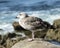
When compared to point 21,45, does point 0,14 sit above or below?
below

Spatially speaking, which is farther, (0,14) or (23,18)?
(0,14)

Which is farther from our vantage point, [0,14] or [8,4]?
[8,4]

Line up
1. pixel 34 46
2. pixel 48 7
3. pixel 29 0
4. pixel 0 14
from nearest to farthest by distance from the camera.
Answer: pixel 34 46 < pixel 0 14 < pixel 48 7 < pixel 29 0

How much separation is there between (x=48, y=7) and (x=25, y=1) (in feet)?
9.50

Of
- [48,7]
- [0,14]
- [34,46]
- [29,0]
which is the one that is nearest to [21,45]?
[34,46]

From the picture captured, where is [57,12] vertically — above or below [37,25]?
below

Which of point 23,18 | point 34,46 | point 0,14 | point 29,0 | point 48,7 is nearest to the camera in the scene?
point 34,46

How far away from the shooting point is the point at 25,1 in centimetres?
2847

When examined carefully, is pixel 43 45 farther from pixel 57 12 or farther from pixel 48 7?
pixel 48 7

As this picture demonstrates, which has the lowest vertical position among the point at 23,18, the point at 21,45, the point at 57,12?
the point at 57,12

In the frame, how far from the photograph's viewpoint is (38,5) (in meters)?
27.1

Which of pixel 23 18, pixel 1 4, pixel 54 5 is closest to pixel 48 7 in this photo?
pixel 54 5

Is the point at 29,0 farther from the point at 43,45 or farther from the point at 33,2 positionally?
the point at 43,45

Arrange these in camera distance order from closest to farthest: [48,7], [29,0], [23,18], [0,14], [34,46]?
[34,46], [23,18], [0,14], [48,7], [29,0]
